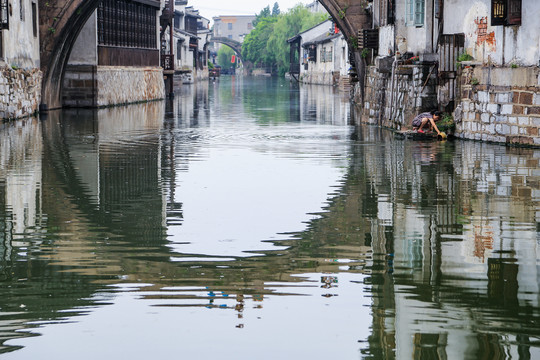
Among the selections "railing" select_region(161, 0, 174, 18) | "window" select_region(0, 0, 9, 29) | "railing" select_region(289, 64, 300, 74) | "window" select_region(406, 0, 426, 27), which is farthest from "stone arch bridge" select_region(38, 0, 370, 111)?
"railing" select_region(289, 64, 300, 74)

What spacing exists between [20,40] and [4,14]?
8.52 feet

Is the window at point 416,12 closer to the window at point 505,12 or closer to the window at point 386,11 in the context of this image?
the window at point 386,11

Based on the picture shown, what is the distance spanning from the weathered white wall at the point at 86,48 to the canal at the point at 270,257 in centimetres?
1928

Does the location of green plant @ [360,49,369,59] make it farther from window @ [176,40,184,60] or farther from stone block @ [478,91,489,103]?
window @ [176,40,184,60]

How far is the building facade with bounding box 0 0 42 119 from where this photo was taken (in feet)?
85.0

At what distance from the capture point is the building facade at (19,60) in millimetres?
25906

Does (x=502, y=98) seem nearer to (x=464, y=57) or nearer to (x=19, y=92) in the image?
(x=464, y=57)

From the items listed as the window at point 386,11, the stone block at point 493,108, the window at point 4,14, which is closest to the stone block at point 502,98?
the stone block at point 493,108

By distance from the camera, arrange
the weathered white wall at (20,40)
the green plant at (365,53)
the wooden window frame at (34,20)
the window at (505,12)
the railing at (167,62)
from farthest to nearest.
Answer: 1. the railing at (167,62)
2. the wooden window frame at (34,20)
3. the green plant at (365,53)
4. the weathered white wall at (20,40)
5. the window at (505,12)

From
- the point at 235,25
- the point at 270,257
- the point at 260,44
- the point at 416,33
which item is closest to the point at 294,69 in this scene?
the point at 260,44

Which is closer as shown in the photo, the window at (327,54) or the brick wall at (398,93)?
the brick wall at (398,93)

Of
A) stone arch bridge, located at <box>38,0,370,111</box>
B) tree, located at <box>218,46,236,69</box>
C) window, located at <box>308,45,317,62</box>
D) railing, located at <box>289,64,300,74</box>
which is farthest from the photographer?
tree, located at <box>218,46,236,69</box>

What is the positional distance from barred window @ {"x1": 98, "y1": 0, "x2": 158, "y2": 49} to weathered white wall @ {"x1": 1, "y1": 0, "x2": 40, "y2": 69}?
5616 mm

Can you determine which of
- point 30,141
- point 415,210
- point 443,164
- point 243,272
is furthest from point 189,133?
point 243,272
